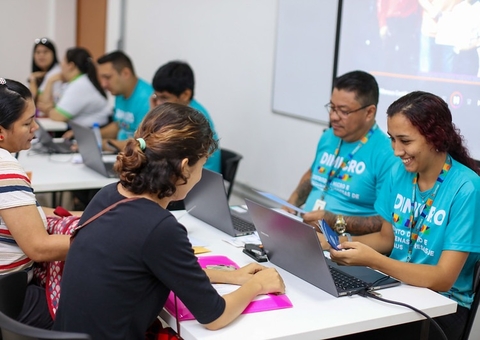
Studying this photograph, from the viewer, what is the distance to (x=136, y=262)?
153 centimetres

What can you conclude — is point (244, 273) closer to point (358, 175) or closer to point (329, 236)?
point (329, 236)

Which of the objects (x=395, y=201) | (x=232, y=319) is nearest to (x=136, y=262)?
(x=232, y=319)

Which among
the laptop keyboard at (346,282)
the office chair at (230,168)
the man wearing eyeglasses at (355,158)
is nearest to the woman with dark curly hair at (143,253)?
the laptop keyboard at (346,282)

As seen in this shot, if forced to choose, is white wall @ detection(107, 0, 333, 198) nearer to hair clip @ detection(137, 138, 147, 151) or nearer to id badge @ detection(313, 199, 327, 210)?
id badge @ detection(313, 199, 327, 210)

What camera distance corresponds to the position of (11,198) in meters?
1.91

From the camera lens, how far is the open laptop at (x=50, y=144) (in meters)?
3.98

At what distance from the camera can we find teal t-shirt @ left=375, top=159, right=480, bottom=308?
6.73 feet

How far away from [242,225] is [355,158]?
27.0 inches

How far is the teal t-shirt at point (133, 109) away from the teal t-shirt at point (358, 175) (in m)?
1.68

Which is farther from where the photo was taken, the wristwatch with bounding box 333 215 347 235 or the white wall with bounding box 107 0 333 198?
the white wall with bounding box 107 0 333 198

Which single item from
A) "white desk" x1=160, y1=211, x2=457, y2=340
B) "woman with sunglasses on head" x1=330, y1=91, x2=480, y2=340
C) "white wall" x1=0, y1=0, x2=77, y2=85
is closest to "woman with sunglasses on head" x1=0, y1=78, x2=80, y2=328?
"white desk" x1=160, y1=211, x2=457, y2=340

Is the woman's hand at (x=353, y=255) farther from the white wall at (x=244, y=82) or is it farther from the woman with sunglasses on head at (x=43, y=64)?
the woman with sunglasses on head at (x=43, y=64)

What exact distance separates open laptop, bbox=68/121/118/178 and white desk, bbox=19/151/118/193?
3 centimetres

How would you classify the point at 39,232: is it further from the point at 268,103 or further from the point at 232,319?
the point at 268,103
